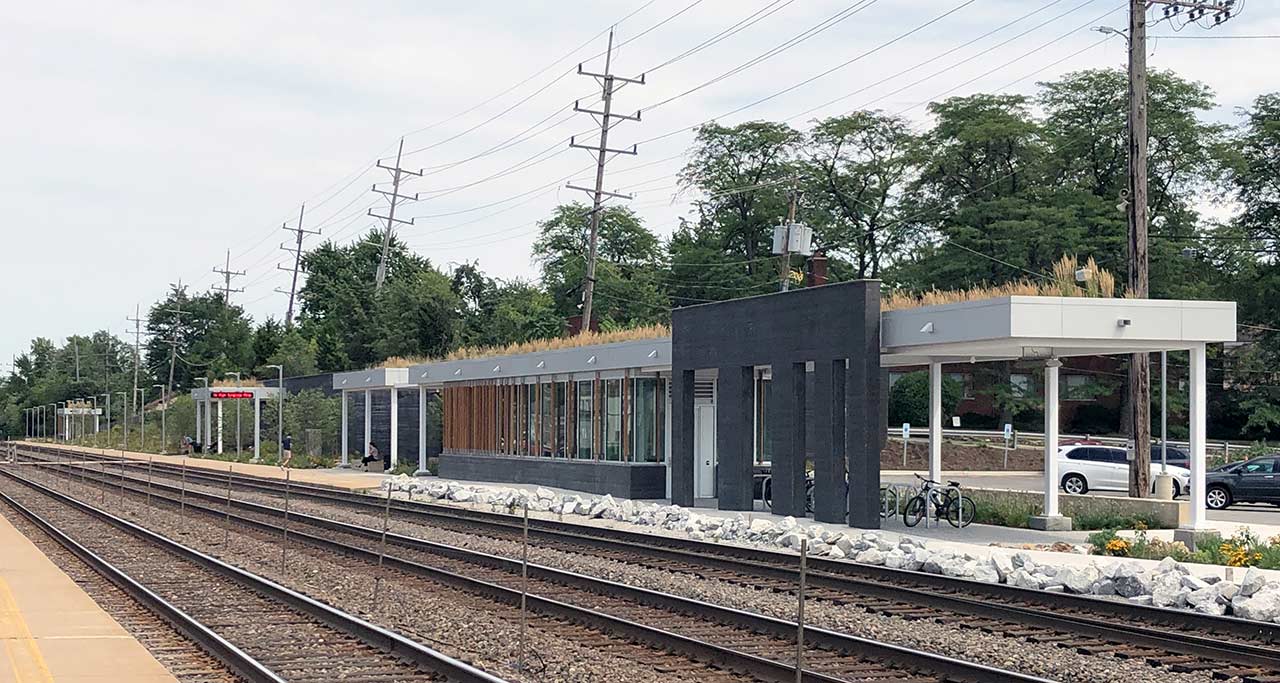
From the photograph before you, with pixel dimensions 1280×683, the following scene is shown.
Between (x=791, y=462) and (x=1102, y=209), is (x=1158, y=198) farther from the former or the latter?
(x=791, y=462)

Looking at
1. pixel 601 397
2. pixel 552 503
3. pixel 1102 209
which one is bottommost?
pixel 552 503

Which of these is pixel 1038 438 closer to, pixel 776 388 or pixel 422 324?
pixel 422 324

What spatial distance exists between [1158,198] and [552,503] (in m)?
43.2

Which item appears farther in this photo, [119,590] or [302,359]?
[302,359]

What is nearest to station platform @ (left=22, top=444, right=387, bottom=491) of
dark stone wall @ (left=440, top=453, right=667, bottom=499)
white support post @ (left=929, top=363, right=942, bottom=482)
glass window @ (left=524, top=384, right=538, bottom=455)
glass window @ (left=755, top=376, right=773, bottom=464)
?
dark stone wall @ (left=440, top=453, right=667, bottom=499)

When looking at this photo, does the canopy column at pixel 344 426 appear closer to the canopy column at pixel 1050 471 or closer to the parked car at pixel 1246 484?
the parked car at pixel 1246 484

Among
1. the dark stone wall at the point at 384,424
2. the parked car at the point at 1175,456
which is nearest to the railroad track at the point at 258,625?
the parked car at the point at 1175,456

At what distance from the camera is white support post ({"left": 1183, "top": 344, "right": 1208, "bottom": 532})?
23.7 metres

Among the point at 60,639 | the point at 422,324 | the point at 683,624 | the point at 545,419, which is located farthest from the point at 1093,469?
the point at 422,324

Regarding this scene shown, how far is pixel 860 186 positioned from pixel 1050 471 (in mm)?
55114

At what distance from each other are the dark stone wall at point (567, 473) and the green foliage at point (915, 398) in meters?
25.4

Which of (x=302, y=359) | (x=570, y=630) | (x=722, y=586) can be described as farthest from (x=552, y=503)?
(x=302, y=359)

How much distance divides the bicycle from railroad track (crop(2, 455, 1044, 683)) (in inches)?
355

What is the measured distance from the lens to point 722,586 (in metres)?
18.9
